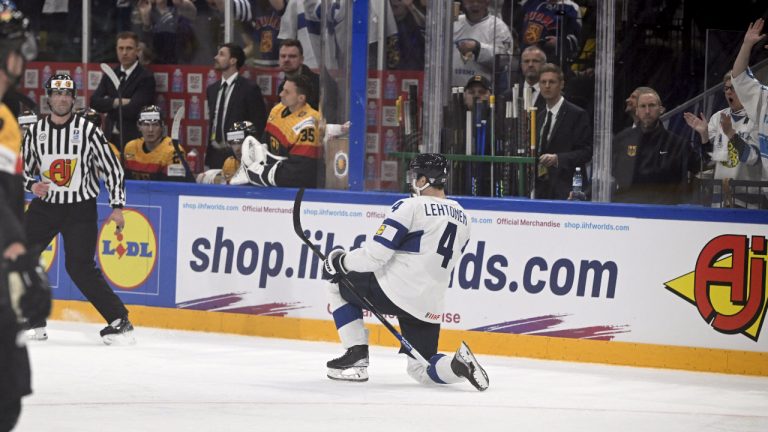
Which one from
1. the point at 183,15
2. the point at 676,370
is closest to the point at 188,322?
the point at 183,15

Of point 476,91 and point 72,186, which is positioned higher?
point 476,91

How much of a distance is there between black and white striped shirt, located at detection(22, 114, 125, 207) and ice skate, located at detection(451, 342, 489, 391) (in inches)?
96.5

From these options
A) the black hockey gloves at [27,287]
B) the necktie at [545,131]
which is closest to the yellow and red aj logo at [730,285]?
the necktie at [545,131]

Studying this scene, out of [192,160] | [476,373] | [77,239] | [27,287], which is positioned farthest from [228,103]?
[27,287]

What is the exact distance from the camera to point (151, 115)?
925cm

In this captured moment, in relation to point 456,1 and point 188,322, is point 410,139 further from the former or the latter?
point 188,322

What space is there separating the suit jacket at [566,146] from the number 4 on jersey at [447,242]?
4.73 ft

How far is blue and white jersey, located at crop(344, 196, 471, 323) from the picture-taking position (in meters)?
6.65

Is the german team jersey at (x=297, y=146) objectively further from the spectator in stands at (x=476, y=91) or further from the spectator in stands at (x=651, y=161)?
the spectator in stands at (x=651, y=161)

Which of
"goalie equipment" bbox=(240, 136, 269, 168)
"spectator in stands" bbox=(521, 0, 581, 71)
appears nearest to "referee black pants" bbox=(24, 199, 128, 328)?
"goalie equipment" bbox=(240, 136, 269, 168)

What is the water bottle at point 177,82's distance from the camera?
9.55 metres

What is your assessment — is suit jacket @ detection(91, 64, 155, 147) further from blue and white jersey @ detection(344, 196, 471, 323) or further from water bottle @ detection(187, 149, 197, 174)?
blue and white jersey @ detection(344, 196, 471, 323)

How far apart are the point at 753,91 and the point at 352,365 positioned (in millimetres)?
2759

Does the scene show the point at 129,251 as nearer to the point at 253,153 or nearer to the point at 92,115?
the point at 253,153
